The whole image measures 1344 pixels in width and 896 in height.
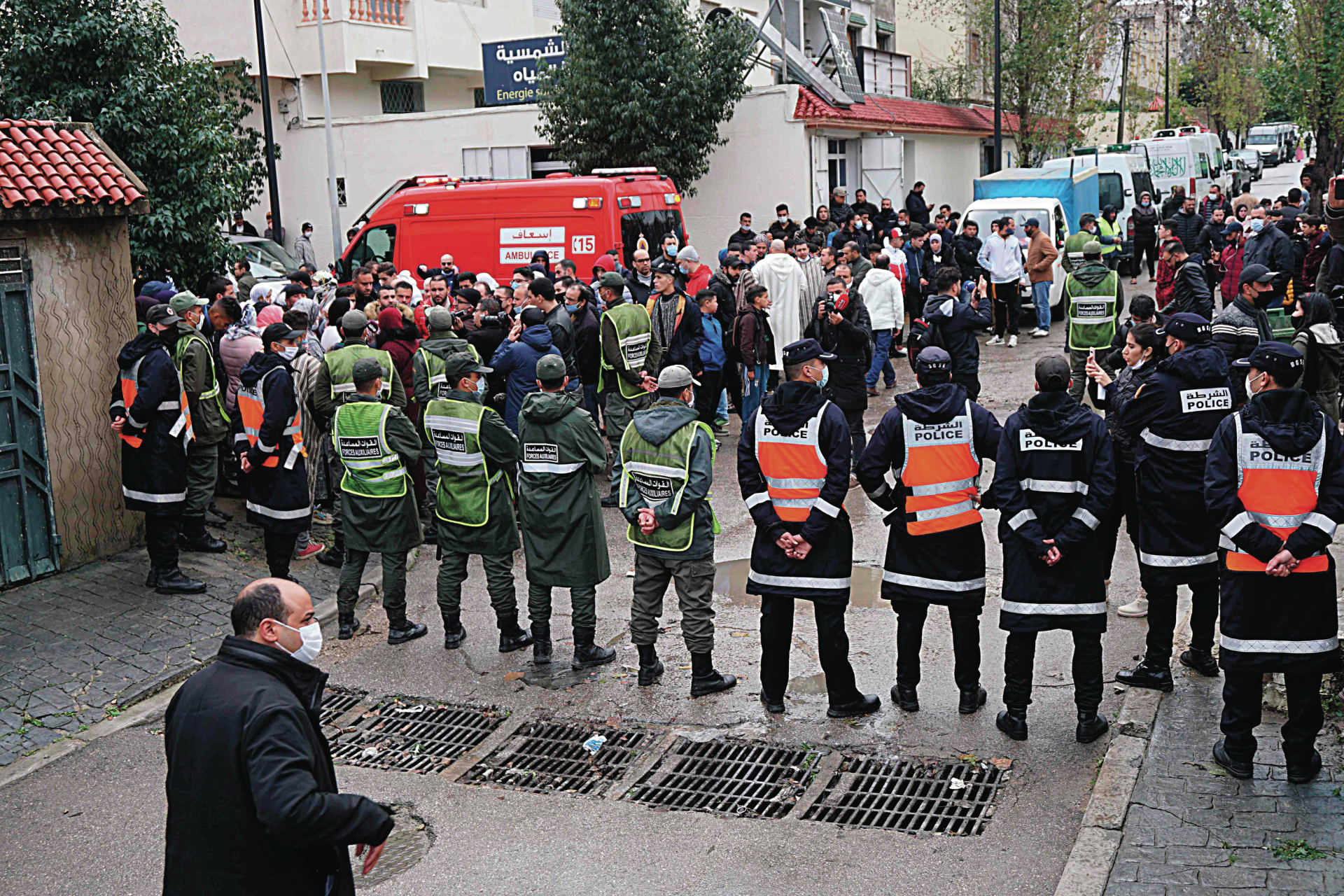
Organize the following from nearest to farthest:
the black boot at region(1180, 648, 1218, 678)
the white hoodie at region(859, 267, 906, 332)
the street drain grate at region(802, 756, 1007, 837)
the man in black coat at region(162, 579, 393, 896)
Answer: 1. the man in black coat at region(162, 579, 393, 896)
2. the street drain grate at region(802, 756, 1007, 837)
3. the black boot at region(1180, 648, 1218, 678)
4. the white hoodie at region(859, 267, 906, 332)

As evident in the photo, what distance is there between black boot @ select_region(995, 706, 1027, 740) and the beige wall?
6.85 metres

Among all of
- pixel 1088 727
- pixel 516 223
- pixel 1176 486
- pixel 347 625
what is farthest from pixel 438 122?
pixel 1088 727

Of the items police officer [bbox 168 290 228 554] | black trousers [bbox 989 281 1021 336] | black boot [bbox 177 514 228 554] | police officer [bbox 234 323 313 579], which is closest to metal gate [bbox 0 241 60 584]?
police officer [bbox 168 290 228 554]

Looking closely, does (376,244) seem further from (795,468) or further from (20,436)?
(795,468)

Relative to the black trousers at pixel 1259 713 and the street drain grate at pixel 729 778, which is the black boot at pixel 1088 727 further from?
the street drain grate at pixel 729 778

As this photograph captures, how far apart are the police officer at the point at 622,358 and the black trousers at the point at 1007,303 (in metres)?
8.44

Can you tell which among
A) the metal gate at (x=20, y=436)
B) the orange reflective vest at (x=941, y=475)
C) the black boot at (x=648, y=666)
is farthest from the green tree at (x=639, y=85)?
the orange reflective vest at (x=941, y=475)

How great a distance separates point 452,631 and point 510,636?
43 centimetres

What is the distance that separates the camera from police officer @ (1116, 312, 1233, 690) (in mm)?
6723

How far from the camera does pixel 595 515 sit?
7.57m

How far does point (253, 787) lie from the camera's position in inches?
136

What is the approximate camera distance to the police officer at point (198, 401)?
372 inches

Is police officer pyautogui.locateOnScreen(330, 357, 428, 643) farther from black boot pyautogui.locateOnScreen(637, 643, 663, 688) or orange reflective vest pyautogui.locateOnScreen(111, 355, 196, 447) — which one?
black boot pyautogui.locateOnScreen(637, 643, 663, 688)

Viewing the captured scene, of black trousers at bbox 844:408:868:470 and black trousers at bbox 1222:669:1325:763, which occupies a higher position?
black trousers at bbox 844:408:868:470
